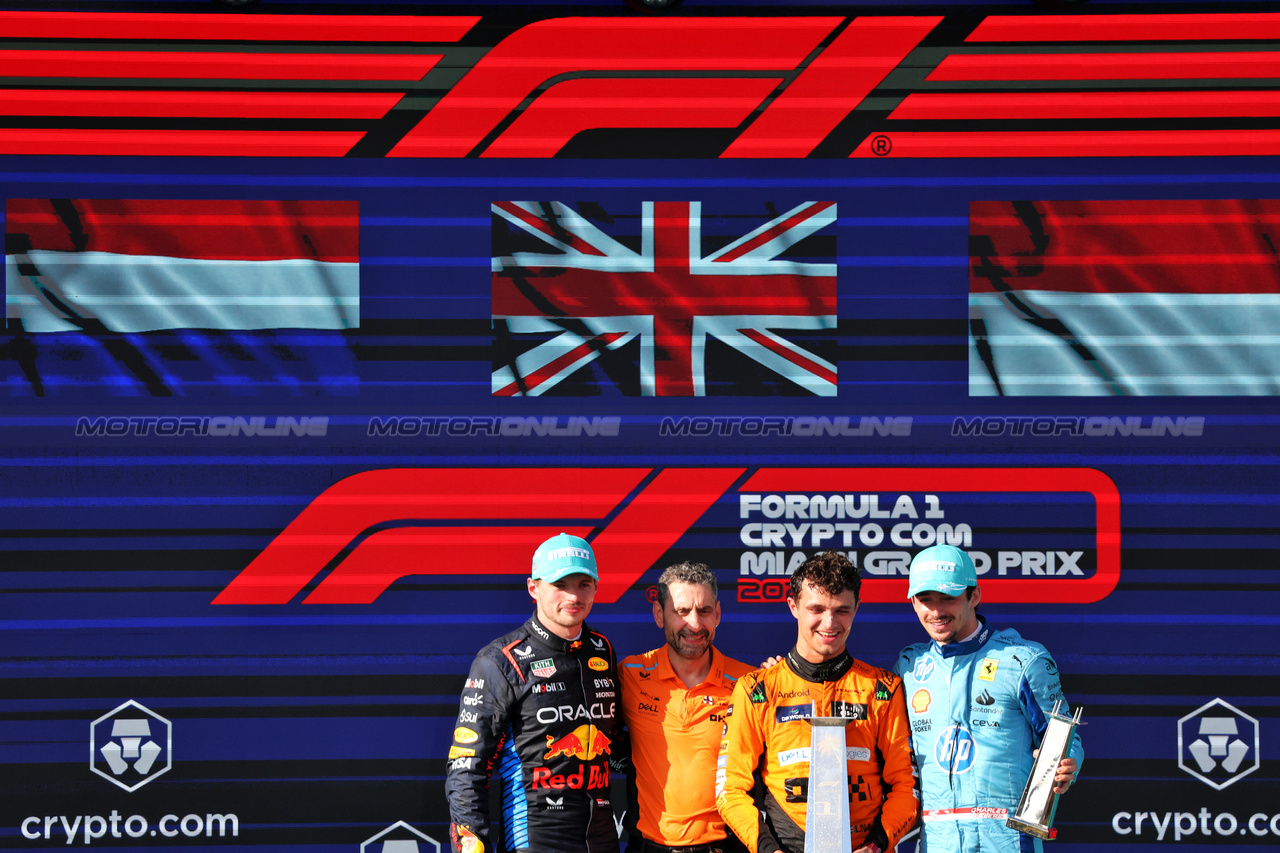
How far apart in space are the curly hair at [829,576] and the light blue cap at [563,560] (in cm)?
62

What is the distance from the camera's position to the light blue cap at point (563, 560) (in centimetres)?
302

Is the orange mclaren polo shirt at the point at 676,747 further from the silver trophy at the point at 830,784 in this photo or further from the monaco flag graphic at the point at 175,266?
the monaco flag graphic at the point at 175,266

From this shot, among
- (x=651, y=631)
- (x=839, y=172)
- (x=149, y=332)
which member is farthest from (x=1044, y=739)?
(x=149, y=332)

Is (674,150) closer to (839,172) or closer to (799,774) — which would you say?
(839,172)

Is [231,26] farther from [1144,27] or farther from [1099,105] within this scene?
[1144,27]


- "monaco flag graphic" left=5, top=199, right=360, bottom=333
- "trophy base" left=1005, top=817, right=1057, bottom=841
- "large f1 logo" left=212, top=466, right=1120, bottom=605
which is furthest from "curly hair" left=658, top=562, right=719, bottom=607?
"monaco flag graphic" left=5, top=199, right=360, bottom=333

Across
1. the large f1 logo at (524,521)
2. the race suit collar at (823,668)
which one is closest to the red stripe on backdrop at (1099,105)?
the large f1 logo at (524,521)

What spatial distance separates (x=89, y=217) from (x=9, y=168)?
0.34m

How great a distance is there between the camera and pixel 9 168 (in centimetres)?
371

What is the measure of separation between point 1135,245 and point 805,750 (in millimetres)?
2277

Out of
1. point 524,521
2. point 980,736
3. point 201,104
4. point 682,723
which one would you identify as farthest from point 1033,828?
point 201,104

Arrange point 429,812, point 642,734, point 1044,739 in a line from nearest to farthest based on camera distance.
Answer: point 1044,739
point 642,734
point 429,812

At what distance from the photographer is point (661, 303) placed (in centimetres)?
373

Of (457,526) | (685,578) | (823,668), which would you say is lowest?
(823,668)
